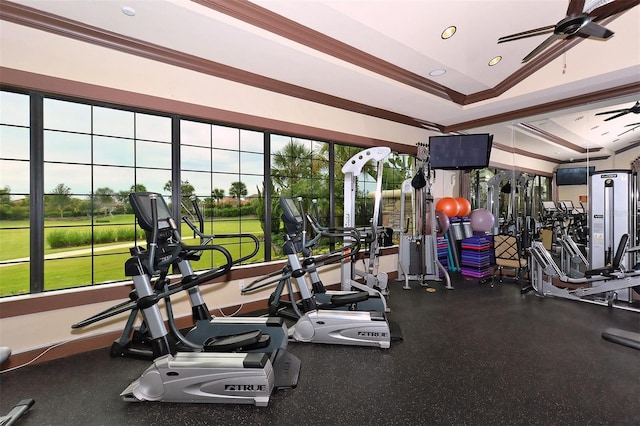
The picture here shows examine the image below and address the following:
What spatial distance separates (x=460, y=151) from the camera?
5340 millimetres

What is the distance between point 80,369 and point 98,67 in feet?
9.04

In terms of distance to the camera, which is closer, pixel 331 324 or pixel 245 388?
pixel 245 388

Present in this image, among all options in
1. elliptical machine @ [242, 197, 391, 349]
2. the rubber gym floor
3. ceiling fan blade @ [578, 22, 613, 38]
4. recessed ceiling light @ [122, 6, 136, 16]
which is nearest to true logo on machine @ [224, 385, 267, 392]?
the rubber gym floor

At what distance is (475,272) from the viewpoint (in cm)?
557

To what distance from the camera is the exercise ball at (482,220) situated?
225 inches

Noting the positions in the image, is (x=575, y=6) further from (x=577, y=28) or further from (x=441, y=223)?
(x=441, y=223)

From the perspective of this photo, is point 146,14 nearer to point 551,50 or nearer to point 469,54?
point 469,54

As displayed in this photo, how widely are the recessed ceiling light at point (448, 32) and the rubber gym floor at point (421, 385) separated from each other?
10.8ft

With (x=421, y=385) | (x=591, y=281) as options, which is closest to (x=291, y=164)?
(x=421, y=385)

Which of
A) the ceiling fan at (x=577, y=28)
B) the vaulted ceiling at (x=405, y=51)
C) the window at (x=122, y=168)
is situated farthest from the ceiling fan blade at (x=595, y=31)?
the window at (x=122, y=168)

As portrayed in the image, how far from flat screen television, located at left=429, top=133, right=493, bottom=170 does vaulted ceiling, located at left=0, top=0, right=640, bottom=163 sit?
0.46 meters

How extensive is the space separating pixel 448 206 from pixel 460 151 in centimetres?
107

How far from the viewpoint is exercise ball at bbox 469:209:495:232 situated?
18.8 ft

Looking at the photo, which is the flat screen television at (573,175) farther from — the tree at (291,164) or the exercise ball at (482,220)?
the tree at (291,164)
